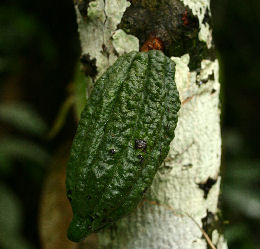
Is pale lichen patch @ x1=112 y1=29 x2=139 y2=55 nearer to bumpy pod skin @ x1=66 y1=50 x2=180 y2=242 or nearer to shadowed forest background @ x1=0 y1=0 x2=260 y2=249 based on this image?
bumpy pod skin @ x1=66 y1=50 x2=180 y2=242

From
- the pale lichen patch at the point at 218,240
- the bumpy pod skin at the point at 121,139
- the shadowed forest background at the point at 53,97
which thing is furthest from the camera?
the shadowed forest background at the point at 53,97

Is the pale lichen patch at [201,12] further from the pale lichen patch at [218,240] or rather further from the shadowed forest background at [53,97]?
the shadowed forest background at [53,97]

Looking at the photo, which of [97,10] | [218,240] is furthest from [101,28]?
[218,240]

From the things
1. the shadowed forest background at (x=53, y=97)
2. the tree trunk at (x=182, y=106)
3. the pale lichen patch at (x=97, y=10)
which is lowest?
the shadowed forest background at (x=53, y=97)

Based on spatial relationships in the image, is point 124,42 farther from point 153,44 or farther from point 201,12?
point 201,12

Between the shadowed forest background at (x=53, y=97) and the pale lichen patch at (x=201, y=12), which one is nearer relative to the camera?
the pale lichen patch at (x=201, y=12)

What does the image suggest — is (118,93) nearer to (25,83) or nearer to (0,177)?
(0,177)

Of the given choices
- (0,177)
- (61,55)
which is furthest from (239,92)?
(0,177)

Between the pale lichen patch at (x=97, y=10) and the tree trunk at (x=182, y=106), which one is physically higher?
the pale lichen patch at (x=97, y=10)

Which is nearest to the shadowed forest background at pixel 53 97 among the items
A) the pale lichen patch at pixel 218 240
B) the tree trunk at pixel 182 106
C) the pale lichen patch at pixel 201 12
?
the pale lichen patch at pixel 218 240
